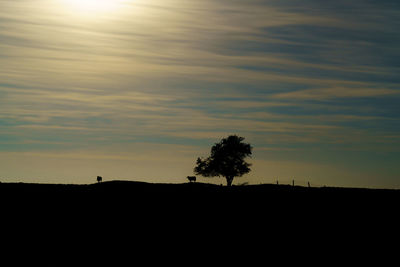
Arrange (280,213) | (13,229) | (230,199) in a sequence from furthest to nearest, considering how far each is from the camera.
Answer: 1. (230,199)
2. (280,213)
3. (13,229)

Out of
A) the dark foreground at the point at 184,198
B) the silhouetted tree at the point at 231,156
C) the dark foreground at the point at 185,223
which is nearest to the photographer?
the dark foreground at the point at 185,223

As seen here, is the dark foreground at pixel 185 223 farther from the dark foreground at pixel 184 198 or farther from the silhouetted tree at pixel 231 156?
the silhouetted tree at pixel 231 156

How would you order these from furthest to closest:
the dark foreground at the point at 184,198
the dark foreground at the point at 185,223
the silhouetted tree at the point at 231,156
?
the silhouetted tree at the point at 231,156 → the dark foreground at the point at 184,198 → the dark foreground at the point at 185,223

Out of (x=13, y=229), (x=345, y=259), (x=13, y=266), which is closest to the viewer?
(x=13, y=266)

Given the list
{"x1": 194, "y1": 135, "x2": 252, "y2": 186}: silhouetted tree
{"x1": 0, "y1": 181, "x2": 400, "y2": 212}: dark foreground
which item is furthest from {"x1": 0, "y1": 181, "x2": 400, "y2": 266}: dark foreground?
{"x1": 194, "y1": 135, "x2": 252, "y2": 186}: silhouetted tree

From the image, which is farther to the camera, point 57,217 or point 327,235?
point 57,217

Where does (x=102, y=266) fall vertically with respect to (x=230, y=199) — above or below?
below

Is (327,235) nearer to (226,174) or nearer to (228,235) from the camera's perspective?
(228,235)

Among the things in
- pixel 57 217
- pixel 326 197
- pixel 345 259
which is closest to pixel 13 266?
pixel 57 217

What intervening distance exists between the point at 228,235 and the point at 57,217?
530 inches

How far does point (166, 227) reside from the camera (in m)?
38.4

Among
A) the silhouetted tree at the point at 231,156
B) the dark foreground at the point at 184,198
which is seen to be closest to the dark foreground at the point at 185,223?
the dark foreground at the point at 184,198

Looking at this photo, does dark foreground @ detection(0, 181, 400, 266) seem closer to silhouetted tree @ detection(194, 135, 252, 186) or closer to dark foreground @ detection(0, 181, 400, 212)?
dark foreground @ detection(0, 181, 400, 212)

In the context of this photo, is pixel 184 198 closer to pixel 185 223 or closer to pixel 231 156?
pixel 185 223
